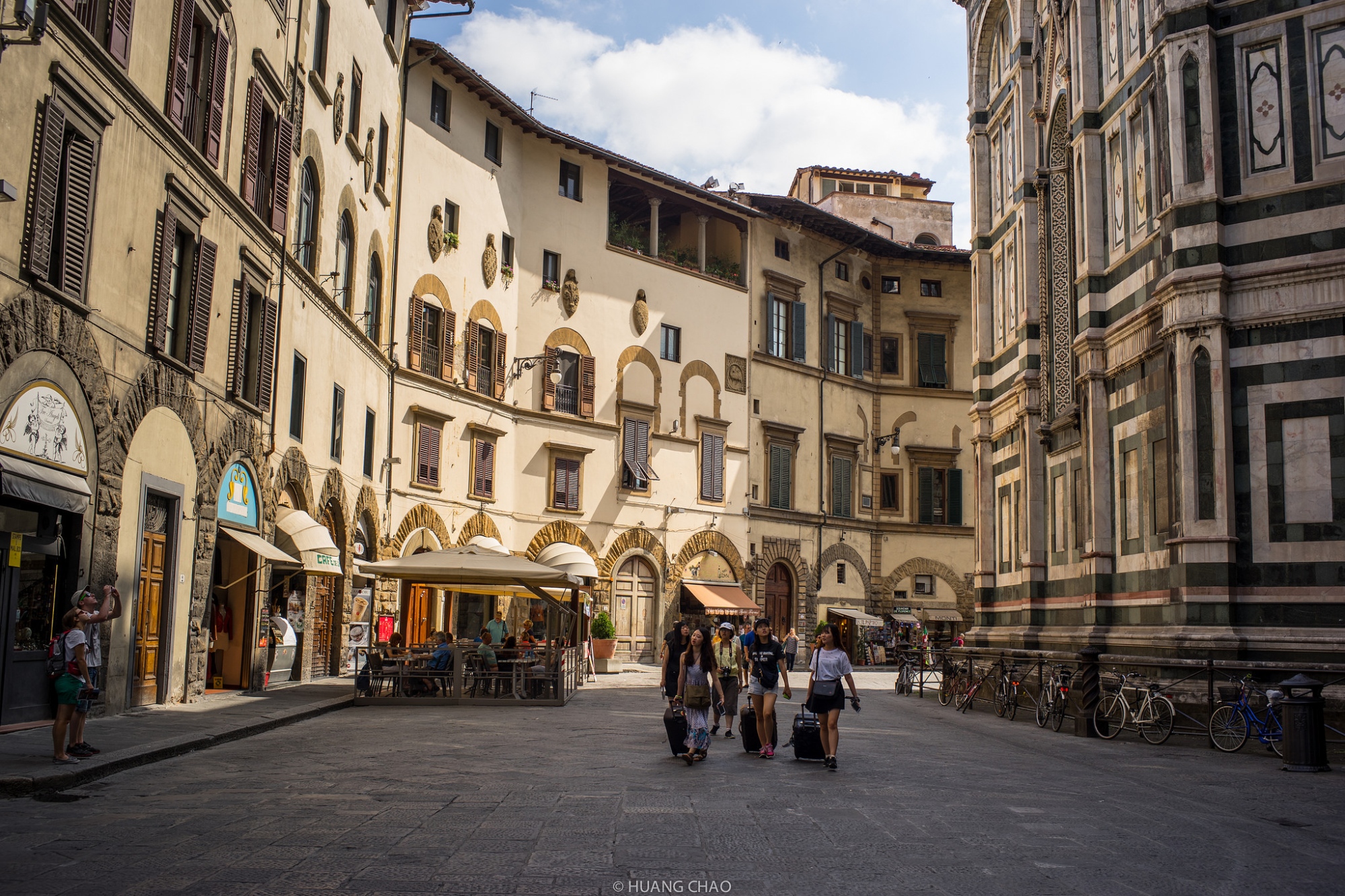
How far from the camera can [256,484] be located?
21.5 m

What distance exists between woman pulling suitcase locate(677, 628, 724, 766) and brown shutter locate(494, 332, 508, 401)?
2206 centimetres

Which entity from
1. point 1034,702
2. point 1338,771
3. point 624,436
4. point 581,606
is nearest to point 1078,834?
point 1338,771

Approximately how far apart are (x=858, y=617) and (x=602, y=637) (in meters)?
12.0

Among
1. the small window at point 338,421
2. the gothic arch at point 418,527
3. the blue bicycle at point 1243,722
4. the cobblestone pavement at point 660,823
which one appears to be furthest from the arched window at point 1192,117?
the gothic arch at point 418,527

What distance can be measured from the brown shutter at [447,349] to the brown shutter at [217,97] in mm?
13905

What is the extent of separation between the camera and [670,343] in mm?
40688

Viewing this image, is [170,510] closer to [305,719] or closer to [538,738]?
[305,719]

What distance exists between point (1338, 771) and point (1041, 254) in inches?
556

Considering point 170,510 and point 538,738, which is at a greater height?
point 170,510

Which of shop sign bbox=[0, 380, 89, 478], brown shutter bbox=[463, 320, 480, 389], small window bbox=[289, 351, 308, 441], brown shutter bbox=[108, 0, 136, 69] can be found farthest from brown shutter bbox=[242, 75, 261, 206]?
brown shutter bbox=[463, 320, 480, 389]

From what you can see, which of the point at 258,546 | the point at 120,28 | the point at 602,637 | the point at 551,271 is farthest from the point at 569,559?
the point at 120,28

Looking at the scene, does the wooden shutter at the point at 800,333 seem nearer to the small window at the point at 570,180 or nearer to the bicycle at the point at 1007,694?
the small window at the point at 570,180

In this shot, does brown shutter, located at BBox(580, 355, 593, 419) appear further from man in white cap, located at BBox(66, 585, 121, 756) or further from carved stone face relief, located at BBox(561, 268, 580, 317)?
man in white cap, located at BBox(66, 585, 121, 756)

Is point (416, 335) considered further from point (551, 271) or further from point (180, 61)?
point (180, 61)
